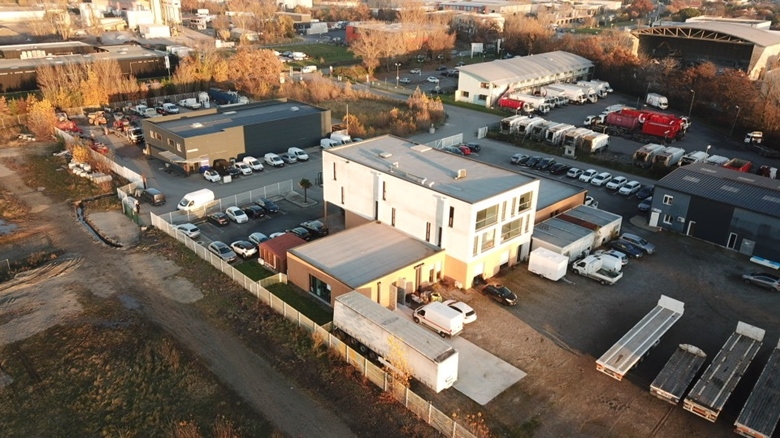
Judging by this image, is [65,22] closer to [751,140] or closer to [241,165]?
[241,165]

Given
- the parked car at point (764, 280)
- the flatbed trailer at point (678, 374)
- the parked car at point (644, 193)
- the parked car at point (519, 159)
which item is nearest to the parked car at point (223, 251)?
the flatbed trailer at point (678, 374)

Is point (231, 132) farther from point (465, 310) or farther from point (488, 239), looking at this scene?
point (465, 310)

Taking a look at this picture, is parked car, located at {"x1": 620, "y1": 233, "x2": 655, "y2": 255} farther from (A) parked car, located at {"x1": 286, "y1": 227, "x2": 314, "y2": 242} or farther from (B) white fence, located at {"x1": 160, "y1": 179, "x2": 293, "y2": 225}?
(B) white fence, located at {"x1": 160, "y1": 179, "x2": 293, "y2": 225}

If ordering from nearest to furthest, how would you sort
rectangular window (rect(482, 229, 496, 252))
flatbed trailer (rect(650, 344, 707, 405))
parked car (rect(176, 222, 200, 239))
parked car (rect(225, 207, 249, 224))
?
flatbed trailer (rect(650, 344, 707, 405)) < rectangular window (rect(482, 229, 496, 252)) < parked car (rect(176, 222, 200, 239)) < parked car (rect(225, 207, 249, 224))

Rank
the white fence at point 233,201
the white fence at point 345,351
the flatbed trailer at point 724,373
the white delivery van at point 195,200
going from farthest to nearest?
the white delivery van at point 195,200
the white fence at point 233,201
the flatbed trailer at point 724,373
the white fence at point 345,351

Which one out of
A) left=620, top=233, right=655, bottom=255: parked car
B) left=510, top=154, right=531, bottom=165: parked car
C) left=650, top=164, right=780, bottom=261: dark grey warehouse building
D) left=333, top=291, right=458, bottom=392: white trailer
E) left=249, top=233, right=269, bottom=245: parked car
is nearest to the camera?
left=333, top=291, right=458, bottom=392: white trailer

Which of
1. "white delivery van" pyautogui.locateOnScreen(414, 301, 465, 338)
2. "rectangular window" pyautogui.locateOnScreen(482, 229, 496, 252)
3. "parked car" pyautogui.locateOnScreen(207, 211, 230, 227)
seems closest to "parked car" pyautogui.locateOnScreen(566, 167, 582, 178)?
"rectangular window" pyautogui.locateOnScreen(482, 229, 496, 252)

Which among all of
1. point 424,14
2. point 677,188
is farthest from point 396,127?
point 424,14

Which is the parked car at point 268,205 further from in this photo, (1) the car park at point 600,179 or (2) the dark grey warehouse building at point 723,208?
(2) the dark grey warehouse building at point 723,208
